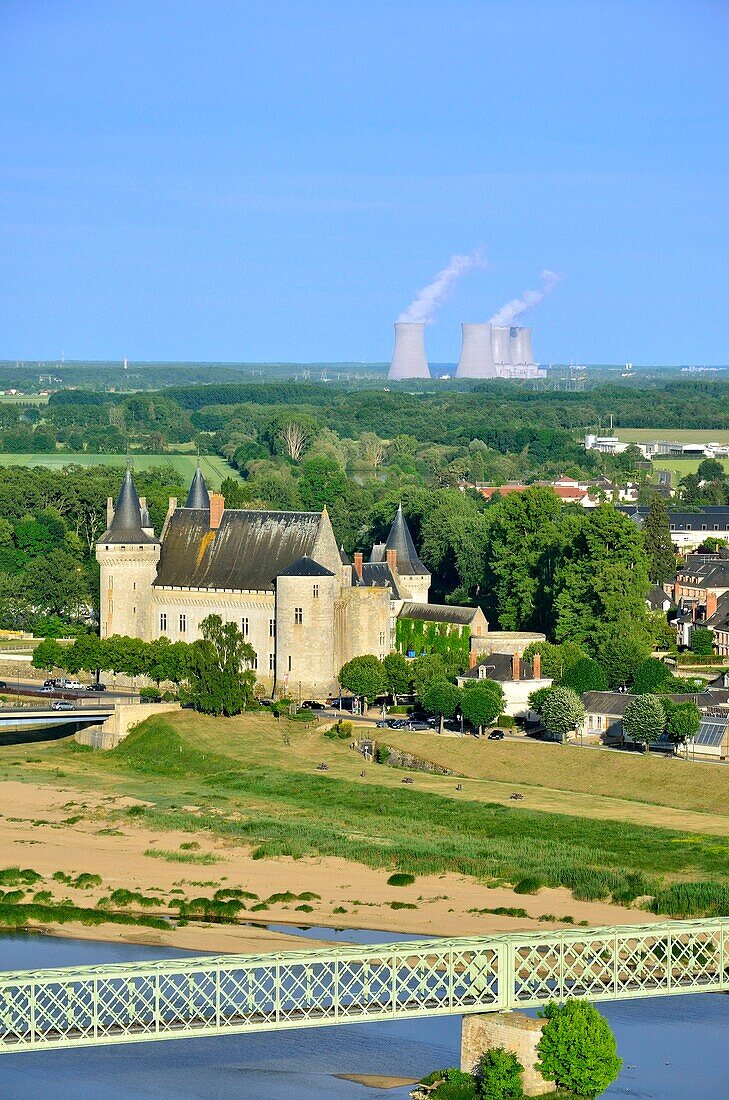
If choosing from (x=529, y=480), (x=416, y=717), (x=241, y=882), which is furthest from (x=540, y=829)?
(x=529, y=480)

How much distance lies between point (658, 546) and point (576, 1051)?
7191 cm

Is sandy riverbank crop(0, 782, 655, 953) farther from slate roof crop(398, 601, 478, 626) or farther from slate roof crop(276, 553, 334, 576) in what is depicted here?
slate roof crop(398, 601, 478, 626)

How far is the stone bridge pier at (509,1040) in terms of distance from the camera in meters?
36.3

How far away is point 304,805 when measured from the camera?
6384cm

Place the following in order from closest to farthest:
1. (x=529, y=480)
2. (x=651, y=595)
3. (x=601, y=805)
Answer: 1. (x=601, y=805)
2. (x=651, y=595)
3. (x=529, y=480)

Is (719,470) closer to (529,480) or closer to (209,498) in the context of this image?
(529,480)

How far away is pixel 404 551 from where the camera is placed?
290ft

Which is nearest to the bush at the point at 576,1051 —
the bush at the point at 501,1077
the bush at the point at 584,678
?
the bush at the point at 501,1077

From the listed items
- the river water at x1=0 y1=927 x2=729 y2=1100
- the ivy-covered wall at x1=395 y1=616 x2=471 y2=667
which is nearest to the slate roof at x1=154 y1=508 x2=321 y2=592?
the ivy-covered wall at x1=395 y1=616 x2=471 y2=667

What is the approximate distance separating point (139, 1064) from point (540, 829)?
20318mm

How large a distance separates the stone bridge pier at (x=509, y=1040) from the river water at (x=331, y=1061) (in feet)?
6.53

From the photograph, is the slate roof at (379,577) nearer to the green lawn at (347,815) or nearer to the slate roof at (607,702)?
the green lawn at (347,815)

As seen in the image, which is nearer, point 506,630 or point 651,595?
point 506,630

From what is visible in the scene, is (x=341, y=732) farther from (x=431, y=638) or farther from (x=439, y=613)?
(x=439, y=613)
